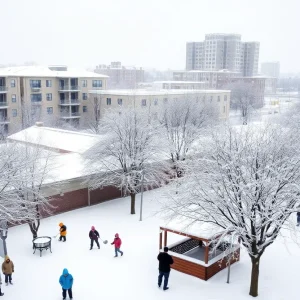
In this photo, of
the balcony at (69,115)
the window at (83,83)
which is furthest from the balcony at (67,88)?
the balcony at (69,115)

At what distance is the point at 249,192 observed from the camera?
13102 mm

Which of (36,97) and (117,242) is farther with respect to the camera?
(36,97)

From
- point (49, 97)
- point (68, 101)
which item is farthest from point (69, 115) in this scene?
point (49, 97)

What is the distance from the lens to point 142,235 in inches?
775

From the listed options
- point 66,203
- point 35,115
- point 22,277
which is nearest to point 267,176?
point 22,277

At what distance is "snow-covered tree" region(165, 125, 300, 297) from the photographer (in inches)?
515

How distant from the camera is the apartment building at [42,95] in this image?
53938 millimetres

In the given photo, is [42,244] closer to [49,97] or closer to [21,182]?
[21,182]

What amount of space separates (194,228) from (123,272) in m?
3.41

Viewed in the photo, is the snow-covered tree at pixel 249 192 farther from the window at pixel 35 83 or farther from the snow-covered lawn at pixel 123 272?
the window at pixel 35 83

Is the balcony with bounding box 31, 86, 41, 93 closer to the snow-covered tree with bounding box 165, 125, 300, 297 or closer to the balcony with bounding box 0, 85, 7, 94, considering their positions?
the balcony with bounding box 0, 85, 7, 94

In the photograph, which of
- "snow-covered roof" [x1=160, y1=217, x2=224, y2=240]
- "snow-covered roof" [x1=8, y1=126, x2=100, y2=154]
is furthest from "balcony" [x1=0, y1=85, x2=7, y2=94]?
"snow-covered roof" [x1=160, y1=217, x2=224, y2=240]

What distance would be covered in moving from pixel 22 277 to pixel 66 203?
797 centimetres

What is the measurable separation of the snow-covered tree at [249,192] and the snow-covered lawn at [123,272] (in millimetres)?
1546
